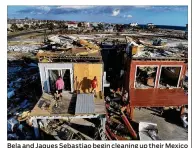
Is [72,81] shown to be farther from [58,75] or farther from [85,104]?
[85,104]

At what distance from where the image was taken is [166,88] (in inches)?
533

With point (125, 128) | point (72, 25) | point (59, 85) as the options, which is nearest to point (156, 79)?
point (125, 128)

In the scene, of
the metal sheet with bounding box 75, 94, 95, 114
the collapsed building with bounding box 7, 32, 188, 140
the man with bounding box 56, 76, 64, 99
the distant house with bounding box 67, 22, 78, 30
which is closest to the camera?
the metal sheet with bounding box 75, 94, 95, 114

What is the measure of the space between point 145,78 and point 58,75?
19.5 feet

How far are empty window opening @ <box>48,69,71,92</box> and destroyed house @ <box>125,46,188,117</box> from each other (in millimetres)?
3874

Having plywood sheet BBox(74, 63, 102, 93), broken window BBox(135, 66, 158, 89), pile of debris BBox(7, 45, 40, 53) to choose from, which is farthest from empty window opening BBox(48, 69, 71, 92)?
pile of debris BBox(7, 45, 40, 53)

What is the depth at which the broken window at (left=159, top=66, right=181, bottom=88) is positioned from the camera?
1368 centimetres

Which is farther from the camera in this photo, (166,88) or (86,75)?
(166,88)

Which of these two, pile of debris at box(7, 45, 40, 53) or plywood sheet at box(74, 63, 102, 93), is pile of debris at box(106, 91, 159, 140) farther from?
pile of debris at box(7, 45, 40, 53)

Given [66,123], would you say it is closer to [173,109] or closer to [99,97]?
[99,97]

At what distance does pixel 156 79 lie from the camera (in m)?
13.3
